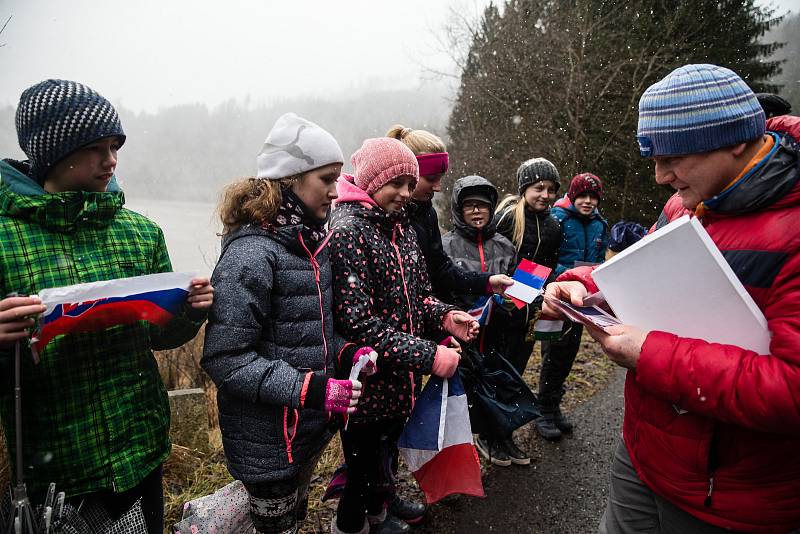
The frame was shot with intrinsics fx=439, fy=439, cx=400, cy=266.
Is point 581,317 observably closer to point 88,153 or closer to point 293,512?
point 293,512

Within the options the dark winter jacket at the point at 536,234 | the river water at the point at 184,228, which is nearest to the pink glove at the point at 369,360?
the river water at the point at 184,228

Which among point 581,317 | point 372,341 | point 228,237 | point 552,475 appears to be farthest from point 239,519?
point 552,475

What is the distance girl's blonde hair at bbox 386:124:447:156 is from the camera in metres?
2.86

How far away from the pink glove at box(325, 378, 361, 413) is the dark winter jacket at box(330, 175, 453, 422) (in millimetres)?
351

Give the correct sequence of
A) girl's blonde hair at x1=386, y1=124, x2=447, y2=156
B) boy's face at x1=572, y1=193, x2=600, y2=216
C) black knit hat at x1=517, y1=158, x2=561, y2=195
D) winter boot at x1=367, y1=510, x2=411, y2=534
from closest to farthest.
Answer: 1. winter boot at x1=367, y1=510, x2=411, y2=534
2. girl's blonde hair at x1=386, y1=124, x2=447, y2=156
3. black knit hat at x1=517, y1=158, x2=561, y2=195
4. boy's face at x1=572, y1=193, x2=600, y2=216

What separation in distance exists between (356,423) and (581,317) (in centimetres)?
128

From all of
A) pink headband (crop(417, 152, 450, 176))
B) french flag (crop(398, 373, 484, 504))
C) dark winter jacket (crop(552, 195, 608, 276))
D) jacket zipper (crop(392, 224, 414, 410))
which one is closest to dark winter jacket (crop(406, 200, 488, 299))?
pink headband (crop(417, 152, 450, 176))

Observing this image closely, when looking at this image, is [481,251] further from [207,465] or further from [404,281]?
[207,465]

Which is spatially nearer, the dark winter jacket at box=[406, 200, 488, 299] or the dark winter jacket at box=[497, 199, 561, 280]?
the dark winter jacket at box=[406, 200, 488, 299]

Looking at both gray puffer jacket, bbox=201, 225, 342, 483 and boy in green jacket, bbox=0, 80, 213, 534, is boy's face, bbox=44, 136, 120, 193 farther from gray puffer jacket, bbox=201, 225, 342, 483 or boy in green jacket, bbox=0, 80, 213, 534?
gray puffer jacket, bbox=201, 225, 342, 483

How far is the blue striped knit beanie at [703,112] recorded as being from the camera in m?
1.28

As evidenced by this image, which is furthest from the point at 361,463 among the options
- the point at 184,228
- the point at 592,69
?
the point at 184,228

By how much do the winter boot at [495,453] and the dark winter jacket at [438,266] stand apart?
1.32 m

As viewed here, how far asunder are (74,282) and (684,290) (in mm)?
1982
